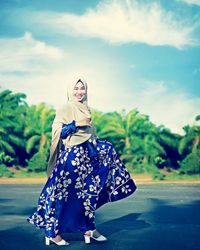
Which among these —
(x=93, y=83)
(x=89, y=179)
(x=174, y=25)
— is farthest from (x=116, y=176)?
(x=174, y=25)

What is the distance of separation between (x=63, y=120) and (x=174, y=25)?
7.04 metres

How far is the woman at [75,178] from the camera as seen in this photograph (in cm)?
365

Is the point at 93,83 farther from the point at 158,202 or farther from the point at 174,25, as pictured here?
the point at 158,202

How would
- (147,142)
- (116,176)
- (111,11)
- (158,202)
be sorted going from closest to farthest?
1. (116,176)
2. (158,202)
3. (111,11)
4. (147,142)

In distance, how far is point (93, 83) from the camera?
32.9ft

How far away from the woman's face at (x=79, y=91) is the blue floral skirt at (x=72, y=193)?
1.34 feet

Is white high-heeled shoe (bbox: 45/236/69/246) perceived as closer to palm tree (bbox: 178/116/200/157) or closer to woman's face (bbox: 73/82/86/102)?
woman's face (bbox: 73/82/86/102)

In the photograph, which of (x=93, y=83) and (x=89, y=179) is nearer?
(x=89, y=179)

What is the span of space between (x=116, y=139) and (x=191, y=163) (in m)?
2.01

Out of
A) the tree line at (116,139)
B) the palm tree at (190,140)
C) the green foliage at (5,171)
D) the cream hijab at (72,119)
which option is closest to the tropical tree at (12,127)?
the tree line at (116,139)

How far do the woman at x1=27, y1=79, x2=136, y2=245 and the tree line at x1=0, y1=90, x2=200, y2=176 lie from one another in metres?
6.59

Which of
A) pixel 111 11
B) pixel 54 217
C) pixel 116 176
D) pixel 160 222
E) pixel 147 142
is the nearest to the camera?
pixel 54 217

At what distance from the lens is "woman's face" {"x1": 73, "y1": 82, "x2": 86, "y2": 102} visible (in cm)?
376

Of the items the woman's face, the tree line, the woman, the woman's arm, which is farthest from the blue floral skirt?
the tree line
